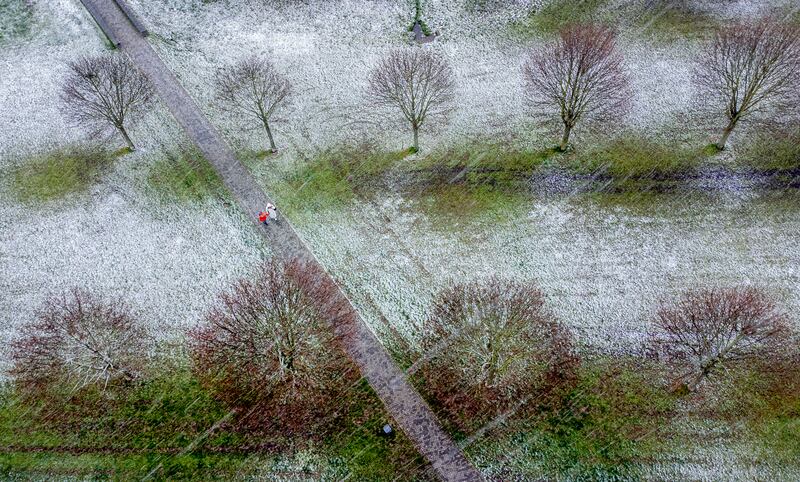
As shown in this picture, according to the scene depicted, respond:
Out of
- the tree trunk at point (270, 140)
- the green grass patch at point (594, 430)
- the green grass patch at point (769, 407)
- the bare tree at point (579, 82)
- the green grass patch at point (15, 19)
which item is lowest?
the green grass patch at point (769, 407)

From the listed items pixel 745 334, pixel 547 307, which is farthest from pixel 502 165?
pixel 745 334

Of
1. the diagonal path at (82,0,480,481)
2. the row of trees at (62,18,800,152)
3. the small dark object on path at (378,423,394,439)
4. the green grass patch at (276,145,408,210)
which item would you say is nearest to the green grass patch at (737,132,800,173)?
the row of trees at (62,18,800,152)

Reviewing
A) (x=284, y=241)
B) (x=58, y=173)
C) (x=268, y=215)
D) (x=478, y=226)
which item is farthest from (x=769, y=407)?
(x=58, y=173)

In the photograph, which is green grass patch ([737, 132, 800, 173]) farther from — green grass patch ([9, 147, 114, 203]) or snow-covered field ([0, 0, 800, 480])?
green grass patch ([9, 147, 114, 203])

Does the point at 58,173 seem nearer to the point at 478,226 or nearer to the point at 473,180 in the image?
the point at 473,180

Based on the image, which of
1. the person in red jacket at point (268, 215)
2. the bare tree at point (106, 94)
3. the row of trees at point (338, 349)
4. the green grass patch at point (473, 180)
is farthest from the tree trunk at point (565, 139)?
the bare tree at point (106, 94)

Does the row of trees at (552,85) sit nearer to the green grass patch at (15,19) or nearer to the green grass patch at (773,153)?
the green grass patch at (773,153)
